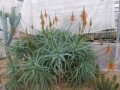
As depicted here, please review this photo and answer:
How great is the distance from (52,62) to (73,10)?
165 cm

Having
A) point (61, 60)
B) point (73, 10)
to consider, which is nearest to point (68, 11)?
point (73, 10)

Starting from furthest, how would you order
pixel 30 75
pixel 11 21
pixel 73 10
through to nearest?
pixel 73 10, pixel 11 21, pixel 30 75

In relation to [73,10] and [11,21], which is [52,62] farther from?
[73,10]

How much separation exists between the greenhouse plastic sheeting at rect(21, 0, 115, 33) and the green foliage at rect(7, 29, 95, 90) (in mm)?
915

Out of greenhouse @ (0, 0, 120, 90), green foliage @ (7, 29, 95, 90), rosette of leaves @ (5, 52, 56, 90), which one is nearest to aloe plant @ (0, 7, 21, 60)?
greenhouse @ (0, 0, 120, 90)

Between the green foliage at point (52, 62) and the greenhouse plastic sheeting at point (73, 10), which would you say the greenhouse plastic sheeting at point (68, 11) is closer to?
the greenhouse plastic sheeting at point (73, 10)

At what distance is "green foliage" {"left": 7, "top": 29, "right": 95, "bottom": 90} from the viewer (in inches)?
92.6

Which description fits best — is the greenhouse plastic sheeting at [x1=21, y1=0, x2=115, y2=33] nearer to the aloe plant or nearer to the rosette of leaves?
the aloe plant

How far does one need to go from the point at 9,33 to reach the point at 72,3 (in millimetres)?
1474

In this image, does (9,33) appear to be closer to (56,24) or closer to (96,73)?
(56,24)

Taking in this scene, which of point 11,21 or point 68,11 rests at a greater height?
point 68,11

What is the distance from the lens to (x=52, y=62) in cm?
235

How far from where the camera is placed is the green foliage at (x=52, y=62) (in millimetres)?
2352

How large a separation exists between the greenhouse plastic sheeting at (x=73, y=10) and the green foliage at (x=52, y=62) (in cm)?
92
